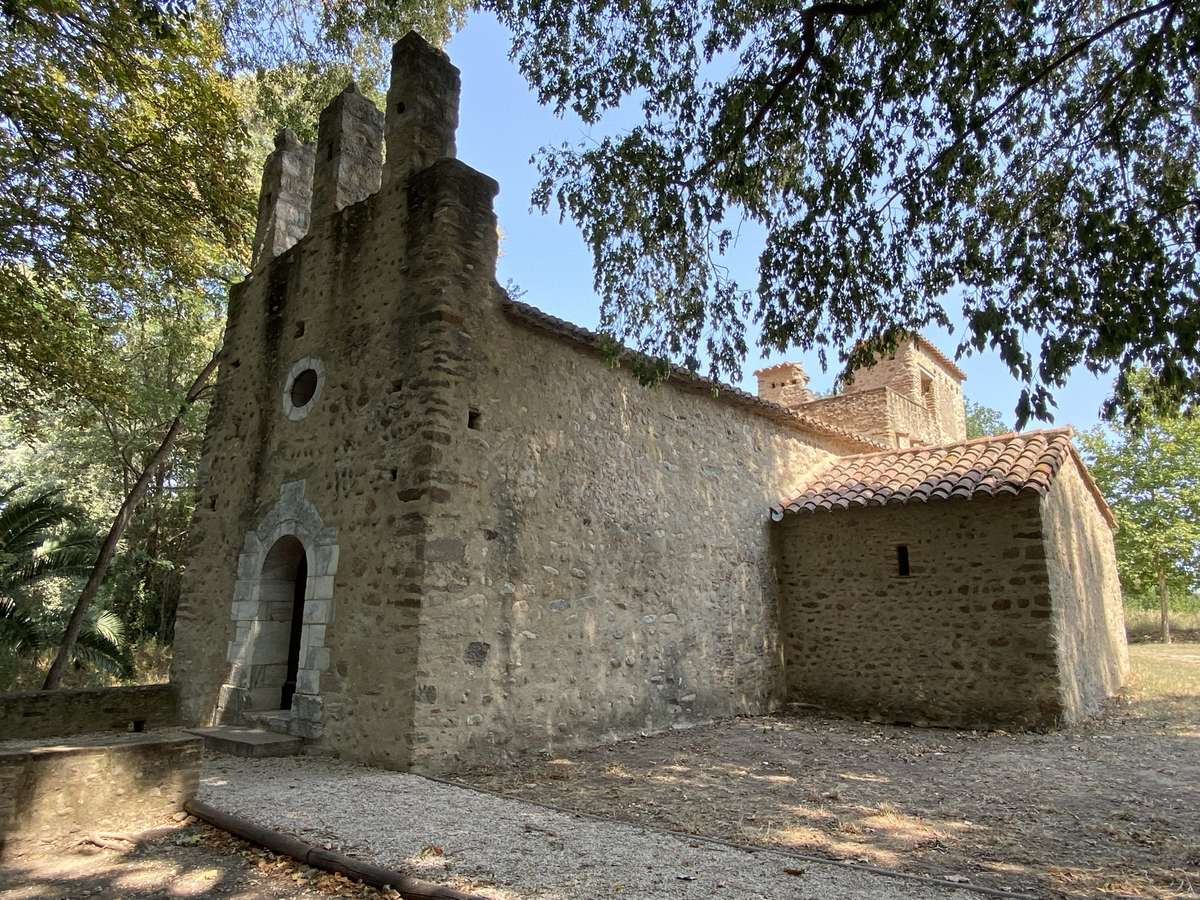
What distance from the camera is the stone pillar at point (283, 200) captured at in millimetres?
9320

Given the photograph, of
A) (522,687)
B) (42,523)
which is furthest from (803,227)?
A: (42,523)

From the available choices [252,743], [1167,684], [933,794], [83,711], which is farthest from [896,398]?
[83,711]

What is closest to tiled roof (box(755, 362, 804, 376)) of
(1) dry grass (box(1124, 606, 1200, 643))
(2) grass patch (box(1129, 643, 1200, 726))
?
(2) grass patch (box(1129, 643, 1200, 726))

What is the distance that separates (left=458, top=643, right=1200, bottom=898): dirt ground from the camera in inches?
163

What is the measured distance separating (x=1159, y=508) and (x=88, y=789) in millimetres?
29124

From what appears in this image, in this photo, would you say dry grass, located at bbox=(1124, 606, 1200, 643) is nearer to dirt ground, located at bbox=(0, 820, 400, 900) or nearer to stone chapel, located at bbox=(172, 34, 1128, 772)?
stone chapel, located at bbox=(172, 34, 1128, 772)

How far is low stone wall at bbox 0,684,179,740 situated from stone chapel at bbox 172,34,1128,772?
1.16ft

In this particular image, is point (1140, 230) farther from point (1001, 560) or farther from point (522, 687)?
point (522, 687)

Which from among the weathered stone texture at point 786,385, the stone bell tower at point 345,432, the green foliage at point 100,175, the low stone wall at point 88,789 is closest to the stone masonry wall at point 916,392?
the weathered stone texture at point 786,385

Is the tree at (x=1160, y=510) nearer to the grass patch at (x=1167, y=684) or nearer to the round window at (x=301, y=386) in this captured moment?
the grass patch at (x=1167, y=684)

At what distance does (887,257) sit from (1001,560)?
4.89 m

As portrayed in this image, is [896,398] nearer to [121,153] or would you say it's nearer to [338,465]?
[338,465]

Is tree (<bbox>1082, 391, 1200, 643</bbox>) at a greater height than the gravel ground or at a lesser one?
greater

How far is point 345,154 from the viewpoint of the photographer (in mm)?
8469
